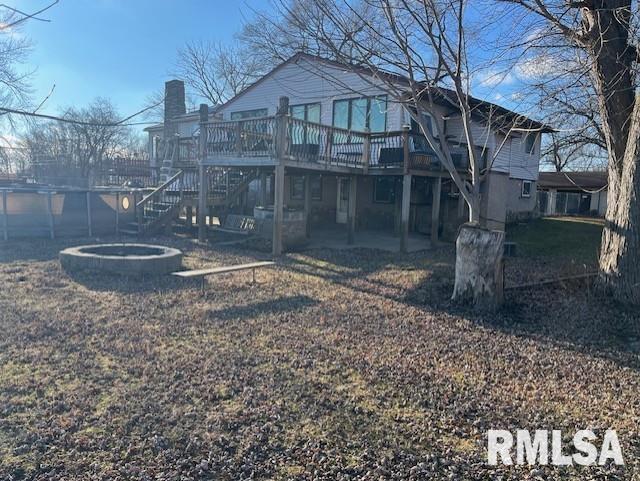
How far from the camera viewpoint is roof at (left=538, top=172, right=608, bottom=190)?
107ft

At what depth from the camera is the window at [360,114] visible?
1569 cm

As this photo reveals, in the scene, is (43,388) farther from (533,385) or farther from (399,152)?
(399,152)

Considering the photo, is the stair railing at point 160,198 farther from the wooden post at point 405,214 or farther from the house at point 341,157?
the wooden post at point 405,214

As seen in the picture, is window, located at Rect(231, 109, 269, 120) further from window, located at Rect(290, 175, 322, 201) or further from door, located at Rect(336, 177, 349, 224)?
door, located at Rect(336, 177, 349, 224)

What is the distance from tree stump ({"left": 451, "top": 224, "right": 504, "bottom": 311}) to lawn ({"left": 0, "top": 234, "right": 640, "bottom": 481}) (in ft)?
1.12

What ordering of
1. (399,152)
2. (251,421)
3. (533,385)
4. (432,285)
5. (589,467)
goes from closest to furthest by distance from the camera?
(589,467)
(251,421)
(533,385)
(432,285)
(399,152)

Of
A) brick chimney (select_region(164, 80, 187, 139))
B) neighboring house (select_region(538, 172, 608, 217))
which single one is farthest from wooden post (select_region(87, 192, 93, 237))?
neighboring house (select_region(538, 172, 608, 217))

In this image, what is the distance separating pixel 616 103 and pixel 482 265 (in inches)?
135

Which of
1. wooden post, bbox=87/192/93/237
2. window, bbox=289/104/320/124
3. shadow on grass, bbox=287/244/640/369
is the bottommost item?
shadow on grass, bbox=287/244/640/369

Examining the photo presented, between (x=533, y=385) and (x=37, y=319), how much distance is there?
5.80 meters

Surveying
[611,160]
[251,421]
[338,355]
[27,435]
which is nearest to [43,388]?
[27,435]

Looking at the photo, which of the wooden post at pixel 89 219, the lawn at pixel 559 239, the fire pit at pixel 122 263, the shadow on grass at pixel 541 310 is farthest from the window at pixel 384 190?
the fire pit at pixel 122 263

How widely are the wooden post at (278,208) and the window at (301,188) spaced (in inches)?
276

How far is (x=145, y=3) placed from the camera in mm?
4391
